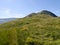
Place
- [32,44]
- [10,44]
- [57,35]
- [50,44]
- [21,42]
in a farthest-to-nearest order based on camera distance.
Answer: [57,35] → [50,44] → [32,44] → [21,42] → [10,44]

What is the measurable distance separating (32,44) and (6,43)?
21305 millimetres

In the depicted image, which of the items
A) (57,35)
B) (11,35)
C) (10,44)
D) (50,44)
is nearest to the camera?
(10,44)

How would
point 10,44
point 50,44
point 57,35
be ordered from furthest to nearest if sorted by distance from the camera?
point 57,35, point 50,44, point 10,44

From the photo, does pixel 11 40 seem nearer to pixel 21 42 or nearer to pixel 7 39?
pixel 7 39

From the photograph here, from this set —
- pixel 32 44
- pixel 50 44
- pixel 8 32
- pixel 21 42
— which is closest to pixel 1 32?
pixel 8 32

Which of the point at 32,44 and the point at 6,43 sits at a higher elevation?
the point at 6,43

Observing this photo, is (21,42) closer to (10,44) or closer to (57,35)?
(10,44)

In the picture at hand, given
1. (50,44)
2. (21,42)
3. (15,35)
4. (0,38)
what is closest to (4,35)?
(0,38)

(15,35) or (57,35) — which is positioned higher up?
(15,35)

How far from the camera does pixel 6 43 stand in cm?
2964

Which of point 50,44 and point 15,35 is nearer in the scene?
point 15,35

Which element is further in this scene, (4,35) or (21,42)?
(21,42)

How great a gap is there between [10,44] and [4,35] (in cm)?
187

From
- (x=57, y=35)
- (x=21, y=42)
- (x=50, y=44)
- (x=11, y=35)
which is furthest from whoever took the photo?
(x=57, y=35)
